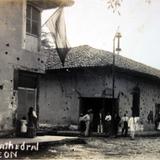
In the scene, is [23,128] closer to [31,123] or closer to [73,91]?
[31,123]

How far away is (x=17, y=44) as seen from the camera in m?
16.4

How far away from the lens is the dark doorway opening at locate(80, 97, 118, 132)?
2409 cm

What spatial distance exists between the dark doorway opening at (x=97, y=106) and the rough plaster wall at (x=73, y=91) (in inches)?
14.5

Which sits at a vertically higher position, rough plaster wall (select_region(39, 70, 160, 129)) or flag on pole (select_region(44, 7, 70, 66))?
flag on pole (select_region(44, 7, 70, 66))

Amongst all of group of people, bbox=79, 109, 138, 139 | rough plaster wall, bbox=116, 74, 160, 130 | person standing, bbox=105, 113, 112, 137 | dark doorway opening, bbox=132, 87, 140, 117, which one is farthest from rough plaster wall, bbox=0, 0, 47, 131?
dark doorway opening, bbox=132, 87, 140, 117

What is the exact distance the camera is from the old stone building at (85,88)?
79.2ft

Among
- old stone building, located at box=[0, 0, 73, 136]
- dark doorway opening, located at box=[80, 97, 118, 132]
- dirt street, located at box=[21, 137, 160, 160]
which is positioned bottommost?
dirt street, located at box=[21, 137, 160, 160]

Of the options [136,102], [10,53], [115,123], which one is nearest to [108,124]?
[115,123]

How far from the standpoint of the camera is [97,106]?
24.8 metres

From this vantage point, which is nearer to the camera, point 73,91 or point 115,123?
point 115,123

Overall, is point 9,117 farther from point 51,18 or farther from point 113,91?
point 113,91

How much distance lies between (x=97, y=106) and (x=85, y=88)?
3.97ft

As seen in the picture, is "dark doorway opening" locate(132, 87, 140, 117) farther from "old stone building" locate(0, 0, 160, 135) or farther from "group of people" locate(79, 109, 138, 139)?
"group of people" locate(79, 109, 138, 139)

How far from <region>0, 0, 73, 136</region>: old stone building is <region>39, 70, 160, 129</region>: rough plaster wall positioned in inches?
260
